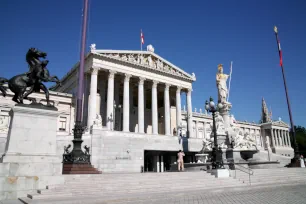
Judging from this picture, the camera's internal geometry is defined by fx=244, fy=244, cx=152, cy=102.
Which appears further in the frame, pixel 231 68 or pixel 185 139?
pixel 185 139

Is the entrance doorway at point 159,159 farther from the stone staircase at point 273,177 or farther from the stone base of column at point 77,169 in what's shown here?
the stone base of column at point 77,169

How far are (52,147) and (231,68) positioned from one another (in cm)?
2413

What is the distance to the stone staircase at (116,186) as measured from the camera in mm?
9074

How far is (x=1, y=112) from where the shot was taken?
1531 inches

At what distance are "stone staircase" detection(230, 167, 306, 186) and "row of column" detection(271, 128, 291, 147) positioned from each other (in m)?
65.8

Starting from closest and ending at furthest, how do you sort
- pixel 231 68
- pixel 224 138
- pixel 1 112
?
1. pixel 224 138
2. pixel 231 68
3. pixel 1 112

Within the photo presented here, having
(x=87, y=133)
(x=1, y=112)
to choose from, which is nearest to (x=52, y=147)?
(x=87, y=133)

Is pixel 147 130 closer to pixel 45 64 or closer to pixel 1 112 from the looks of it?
pixel 1 112

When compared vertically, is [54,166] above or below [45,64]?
below

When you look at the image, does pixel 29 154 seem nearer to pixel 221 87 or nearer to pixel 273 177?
pixel 273 177

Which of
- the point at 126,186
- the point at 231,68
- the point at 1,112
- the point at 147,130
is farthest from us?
the point at 147,130

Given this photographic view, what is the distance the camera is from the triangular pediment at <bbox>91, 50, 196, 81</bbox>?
40.2 meters

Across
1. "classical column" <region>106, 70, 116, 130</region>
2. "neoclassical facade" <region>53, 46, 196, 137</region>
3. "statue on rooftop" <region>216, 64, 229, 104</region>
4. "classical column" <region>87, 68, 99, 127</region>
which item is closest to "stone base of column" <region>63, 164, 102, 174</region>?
Answer: "statue on rooftop" <region>216, 64, 229, 104</region>

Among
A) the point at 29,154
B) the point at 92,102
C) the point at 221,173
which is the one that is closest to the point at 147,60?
the point at 92,102
